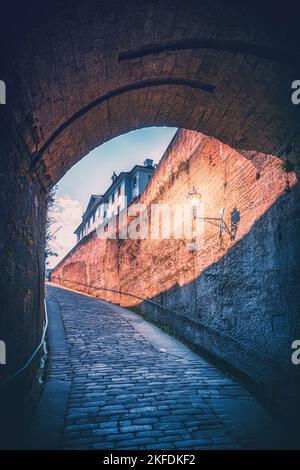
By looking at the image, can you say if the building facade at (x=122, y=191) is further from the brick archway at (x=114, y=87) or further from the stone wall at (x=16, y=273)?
the stone wall at (x=16, y=273)

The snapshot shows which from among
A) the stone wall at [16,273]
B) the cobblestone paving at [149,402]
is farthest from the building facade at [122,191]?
the stone wall at [16,273]

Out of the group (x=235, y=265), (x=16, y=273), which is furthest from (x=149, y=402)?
(x=235, y=265)

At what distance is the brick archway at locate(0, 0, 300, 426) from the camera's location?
3.19 meters

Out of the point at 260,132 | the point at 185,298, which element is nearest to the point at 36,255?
the point at 260,132

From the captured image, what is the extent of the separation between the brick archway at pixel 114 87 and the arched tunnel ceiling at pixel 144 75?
14 millimetres

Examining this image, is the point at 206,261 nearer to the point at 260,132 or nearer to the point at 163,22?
the point at 260,132

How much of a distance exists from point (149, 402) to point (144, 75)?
513 cm

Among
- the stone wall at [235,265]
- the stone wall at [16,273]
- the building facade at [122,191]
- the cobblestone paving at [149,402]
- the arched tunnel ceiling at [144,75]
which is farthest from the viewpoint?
the building facade at [122,191]

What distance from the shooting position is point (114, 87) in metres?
4.39

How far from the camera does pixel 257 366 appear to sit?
586cm

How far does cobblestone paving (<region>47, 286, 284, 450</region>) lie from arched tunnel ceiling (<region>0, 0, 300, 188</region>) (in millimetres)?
3840

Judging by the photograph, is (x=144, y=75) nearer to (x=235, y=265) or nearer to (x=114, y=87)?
(x=114, y=87)

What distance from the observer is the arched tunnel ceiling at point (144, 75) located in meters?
3.17

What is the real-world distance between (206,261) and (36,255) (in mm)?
4874
